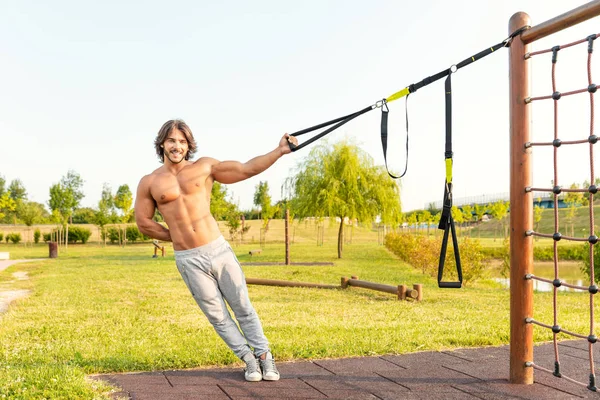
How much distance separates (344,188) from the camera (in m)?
21.6

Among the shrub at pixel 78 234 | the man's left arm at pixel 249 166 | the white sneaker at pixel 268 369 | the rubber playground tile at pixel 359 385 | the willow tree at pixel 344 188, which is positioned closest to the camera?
the rubber playground tile at pixel 359 385

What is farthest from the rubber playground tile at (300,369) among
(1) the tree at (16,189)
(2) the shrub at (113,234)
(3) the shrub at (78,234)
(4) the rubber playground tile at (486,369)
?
(1) the tree at (16,189)

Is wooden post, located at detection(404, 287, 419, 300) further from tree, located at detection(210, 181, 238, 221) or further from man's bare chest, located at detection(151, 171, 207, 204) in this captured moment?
tree, located at detection(210, 181, 238, 221)

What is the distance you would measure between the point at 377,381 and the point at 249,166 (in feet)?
5.65

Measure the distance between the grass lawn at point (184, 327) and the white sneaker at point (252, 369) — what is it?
622mm

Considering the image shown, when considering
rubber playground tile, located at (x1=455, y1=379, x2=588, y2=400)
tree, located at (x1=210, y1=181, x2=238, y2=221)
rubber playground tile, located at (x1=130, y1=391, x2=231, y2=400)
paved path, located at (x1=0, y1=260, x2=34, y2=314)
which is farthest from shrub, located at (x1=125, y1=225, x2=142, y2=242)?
rubber playground tile, located at (x1=455, y1=379, x2=588, y2=400)

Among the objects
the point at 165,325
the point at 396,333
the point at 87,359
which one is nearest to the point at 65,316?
the point at 165,325

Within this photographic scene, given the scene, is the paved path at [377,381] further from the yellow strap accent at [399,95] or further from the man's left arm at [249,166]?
the yellow strap accent at [399,95]

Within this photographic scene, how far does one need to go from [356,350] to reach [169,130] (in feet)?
8.08

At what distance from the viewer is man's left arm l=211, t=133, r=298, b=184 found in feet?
12.4

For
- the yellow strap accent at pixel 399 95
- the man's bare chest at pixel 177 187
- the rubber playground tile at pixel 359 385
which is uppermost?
the yellow strap accent at pixel 399 95

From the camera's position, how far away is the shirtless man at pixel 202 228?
149 inches

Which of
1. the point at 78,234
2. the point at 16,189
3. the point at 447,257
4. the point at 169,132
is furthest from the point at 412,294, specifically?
the point at 16,189

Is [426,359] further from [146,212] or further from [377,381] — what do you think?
[146,212]
